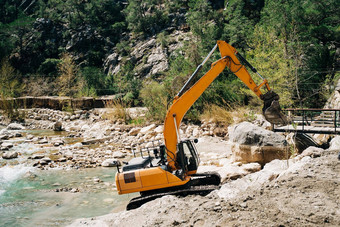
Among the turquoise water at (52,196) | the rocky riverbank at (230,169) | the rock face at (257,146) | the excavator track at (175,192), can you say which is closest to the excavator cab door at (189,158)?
the excavator track at (175,192)

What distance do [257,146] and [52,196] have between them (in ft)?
19.5

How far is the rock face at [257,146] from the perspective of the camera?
24.1 ft

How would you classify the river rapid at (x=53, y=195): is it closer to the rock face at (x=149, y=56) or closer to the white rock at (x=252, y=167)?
the white rock at (x=252, y=167)

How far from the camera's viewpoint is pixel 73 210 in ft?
20.6

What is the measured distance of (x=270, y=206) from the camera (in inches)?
148

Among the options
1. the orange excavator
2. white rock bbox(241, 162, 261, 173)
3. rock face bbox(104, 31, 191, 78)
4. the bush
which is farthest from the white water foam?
the bush

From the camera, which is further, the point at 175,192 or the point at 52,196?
the point at 52,196

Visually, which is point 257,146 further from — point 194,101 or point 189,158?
point 194,101

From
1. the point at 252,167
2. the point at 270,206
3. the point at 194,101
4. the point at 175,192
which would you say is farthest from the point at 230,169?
the point at 270,206

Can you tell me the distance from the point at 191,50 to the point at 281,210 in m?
16.5

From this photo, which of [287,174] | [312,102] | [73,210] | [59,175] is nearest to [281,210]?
[287,174]

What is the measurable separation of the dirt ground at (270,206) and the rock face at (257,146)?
2.22 m

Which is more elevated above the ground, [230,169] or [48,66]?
[48,66]

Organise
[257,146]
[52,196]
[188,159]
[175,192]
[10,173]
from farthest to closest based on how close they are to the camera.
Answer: [10,173] < [257,146] < [52,196] < [188,159] < [175,192]
